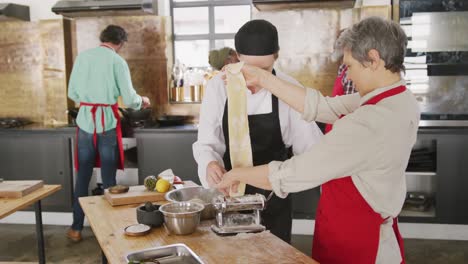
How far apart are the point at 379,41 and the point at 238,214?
89 centimetres

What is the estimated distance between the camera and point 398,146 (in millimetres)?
1665

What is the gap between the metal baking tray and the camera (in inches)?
70.8

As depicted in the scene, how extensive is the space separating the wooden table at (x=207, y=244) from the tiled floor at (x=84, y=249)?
214 centimetres

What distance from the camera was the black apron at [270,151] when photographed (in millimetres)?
2523

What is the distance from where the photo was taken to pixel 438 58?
450 cm

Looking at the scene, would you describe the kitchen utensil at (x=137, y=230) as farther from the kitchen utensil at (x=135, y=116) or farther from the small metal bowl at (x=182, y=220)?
the kitchen utensil at (x=135, y=116)

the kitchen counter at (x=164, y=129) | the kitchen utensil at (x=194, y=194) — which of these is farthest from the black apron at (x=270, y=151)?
the kitchen counter at (x=164, y=129)

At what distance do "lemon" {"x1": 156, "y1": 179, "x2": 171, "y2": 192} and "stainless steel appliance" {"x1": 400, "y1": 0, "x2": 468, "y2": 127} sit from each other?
2.76 metres

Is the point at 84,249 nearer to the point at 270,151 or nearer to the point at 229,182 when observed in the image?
the point at 270,151

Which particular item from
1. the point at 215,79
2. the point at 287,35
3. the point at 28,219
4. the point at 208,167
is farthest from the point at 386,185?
the point at 28,219

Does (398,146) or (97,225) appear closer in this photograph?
(398,146)

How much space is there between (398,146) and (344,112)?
484 millimetres

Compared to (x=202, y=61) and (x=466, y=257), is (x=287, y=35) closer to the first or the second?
(x=202, y=61)

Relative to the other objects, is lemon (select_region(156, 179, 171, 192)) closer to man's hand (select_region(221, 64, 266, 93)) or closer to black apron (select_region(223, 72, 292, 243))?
black apron (select_region(223, 72, 292, 243))
